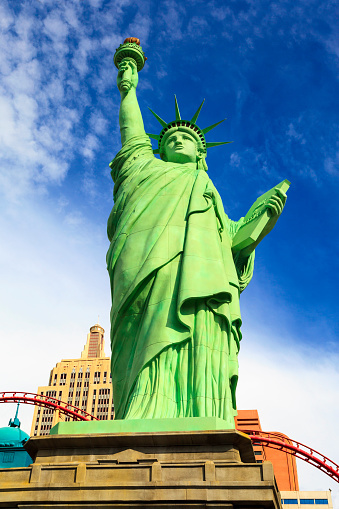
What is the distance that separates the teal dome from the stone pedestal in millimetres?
13758

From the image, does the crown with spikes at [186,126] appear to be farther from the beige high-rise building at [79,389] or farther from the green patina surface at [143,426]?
the beige high-rise building at [79,389]

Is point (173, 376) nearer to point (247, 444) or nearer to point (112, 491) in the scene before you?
point (247, 444)

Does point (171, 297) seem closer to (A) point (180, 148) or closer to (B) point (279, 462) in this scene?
(A) point (180, 148)

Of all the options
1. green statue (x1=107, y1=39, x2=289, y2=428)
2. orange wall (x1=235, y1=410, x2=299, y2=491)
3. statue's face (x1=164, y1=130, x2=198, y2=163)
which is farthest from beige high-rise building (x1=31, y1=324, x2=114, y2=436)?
green statue (x1=107, y1=39, x2=289, y2=428)

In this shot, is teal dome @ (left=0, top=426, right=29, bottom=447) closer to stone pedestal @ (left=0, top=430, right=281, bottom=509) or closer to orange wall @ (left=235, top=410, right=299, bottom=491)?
stone pedestal @ (left=0, top=430, right=281, bottom=509)

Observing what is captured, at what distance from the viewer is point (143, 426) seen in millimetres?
8148

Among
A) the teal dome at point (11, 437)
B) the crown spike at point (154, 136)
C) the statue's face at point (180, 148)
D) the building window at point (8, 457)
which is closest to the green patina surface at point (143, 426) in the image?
the statue's face at point (180, 148)

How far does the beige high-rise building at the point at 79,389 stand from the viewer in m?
69.5

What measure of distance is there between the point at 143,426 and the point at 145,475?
3.76 feet

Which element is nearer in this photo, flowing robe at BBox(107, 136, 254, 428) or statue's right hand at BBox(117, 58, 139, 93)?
flowing robe at BBox(107, 136, 254, 428)

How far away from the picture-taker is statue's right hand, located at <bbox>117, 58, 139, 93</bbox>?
14.9 meters

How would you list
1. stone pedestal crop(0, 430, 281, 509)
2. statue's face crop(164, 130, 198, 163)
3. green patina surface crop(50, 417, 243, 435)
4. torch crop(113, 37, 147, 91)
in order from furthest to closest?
torch crop(113, 37, 147, 91) < statue's face crop(164, 130, 198, 163) < green patina surface crop(50, 417, 243, 435) < stone pedestal crop(0, 430, 281, 509)

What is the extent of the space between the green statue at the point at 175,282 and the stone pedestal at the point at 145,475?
1016mm

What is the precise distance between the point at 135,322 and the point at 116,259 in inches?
59.0
